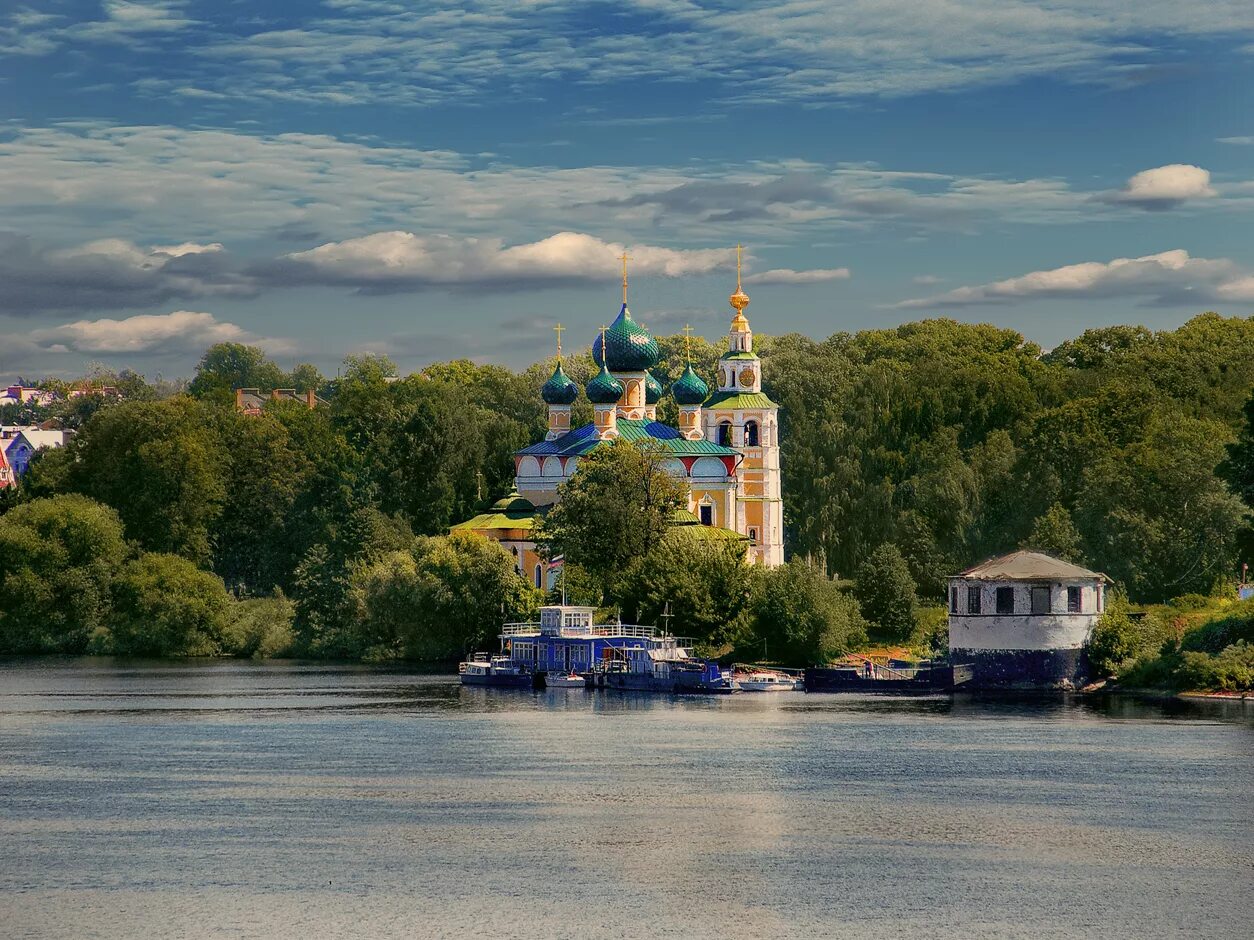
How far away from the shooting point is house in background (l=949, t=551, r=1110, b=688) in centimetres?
7562

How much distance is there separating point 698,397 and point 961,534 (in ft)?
61.0

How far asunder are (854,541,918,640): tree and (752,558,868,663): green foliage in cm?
525

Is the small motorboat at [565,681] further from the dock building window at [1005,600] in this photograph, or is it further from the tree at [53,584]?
the tree at [53,584]

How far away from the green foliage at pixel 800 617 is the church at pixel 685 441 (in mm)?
19067

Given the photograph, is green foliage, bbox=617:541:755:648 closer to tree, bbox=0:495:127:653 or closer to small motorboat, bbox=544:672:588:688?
small motorboat, bbox=544:672:588:688

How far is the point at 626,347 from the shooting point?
108 metres

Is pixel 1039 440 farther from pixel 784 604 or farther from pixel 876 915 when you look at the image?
pixel 876 915

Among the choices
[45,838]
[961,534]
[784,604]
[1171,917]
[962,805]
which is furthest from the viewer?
[961,534]

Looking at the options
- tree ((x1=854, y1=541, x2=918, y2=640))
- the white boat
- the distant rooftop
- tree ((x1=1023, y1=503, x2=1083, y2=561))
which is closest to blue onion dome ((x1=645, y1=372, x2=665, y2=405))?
tree ((x1=854, y1=541, x2=918, y2=640))

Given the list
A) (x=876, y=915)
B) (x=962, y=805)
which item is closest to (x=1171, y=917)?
(x=876, y=915)

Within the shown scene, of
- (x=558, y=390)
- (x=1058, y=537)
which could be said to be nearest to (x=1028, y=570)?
(x=1058, y=537)

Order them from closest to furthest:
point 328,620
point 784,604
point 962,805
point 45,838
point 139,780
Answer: point 45,838 < point 962,805 < point 139,780 < point 784,604 < point 328,620

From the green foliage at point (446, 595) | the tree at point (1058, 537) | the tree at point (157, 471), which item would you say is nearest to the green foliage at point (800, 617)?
the tree at point (1058, 537)

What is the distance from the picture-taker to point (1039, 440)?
3898 inches
